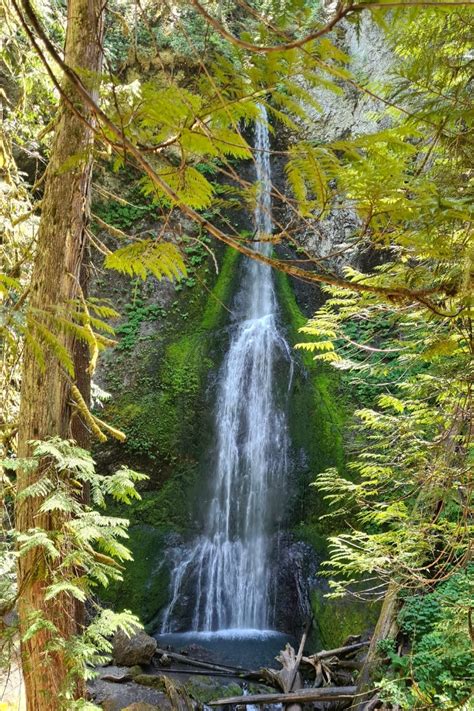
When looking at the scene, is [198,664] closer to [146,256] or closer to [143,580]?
[143,580]

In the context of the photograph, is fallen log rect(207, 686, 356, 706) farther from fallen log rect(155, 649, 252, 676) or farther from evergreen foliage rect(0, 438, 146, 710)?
evergreen foliage rect(0, 438, 146, 710)

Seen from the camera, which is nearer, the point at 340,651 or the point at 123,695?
the point at 123,695

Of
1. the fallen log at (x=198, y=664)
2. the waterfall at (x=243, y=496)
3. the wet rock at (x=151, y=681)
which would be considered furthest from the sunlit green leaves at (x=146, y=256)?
the waterfall at (x=243, y=496)

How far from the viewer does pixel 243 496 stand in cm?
1027

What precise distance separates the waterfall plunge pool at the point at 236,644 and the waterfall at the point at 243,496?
9.7 inches

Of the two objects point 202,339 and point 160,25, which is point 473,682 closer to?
point 202,339

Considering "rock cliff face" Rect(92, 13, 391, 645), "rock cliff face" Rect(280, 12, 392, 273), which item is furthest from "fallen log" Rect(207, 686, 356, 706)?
"rock cliff face" Rect(280, 12, 392, 273)

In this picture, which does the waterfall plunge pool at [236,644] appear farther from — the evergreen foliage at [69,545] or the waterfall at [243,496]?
the evergreen foliage at [69,545]

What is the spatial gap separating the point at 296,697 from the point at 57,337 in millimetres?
5410

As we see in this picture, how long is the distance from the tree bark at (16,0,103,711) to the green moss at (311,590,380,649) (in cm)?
583

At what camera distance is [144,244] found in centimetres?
187

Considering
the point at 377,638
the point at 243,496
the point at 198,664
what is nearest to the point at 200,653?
the point at 198,664

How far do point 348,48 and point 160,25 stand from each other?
5.43 meters

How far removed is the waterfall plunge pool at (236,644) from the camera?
24.8 feet
